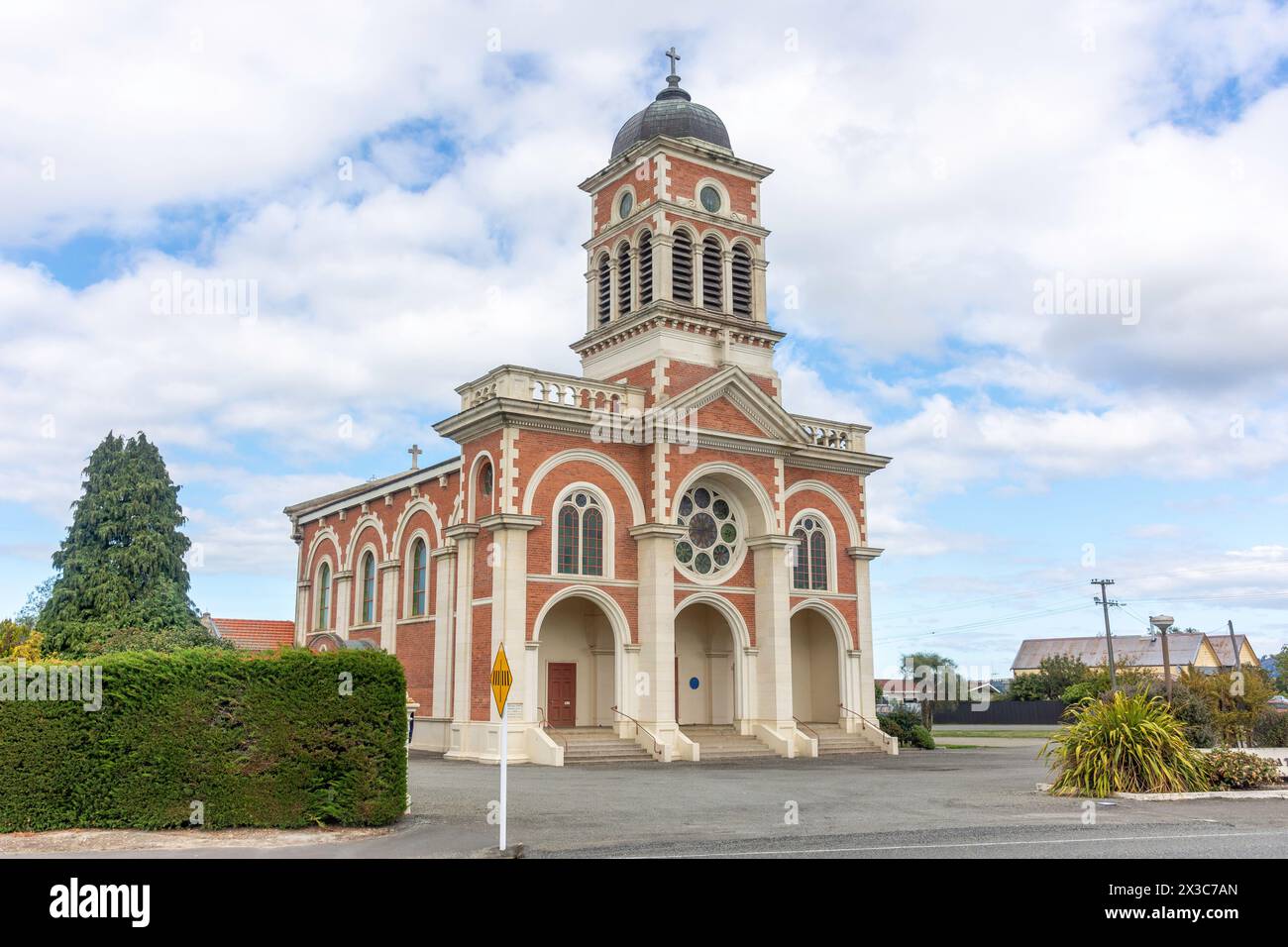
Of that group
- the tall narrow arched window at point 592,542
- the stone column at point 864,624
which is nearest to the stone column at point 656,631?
the tall narrow arched window at point 592,542

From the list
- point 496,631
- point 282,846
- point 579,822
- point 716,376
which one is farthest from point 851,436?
point 282,846

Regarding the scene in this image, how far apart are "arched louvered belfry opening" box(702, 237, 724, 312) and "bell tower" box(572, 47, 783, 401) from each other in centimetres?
3

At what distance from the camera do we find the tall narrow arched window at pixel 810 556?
116ft

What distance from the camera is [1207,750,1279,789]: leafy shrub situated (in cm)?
1967

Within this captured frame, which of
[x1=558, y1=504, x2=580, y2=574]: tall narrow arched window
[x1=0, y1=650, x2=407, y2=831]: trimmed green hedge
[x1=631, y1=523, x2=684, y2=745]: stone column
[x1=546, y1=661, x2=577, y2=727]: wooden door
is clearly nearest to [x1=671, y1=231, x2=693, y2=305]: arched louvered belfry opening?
[x1=631, y1=523, x2=684, y2=745]: stone column

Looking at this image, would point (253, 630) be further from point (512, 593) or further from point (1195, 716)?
point (1195, 716)

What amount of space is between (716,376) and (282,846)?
72.0 ft

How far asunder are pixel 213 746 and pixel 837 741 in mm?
23362

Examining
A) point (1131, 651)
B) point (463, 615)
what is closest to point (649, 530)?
point (463, 615)

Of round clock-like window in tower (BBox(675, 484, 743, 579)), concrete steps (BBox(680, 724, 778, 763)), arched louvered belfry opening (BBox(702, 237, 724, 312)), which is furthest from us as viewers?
arched louvered belfry opening (BBox(702, 237, 724, 312))

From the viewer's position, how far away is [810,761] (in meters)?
30.3

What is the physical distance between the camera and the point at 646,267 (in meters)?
35.9

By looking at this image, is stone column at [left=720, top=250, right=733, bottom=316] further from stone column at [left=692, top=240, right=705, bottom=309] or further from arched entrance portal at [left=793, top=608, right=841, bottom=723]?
arched entrance portal at [left=793, top=608, right=841, bottom=723]
